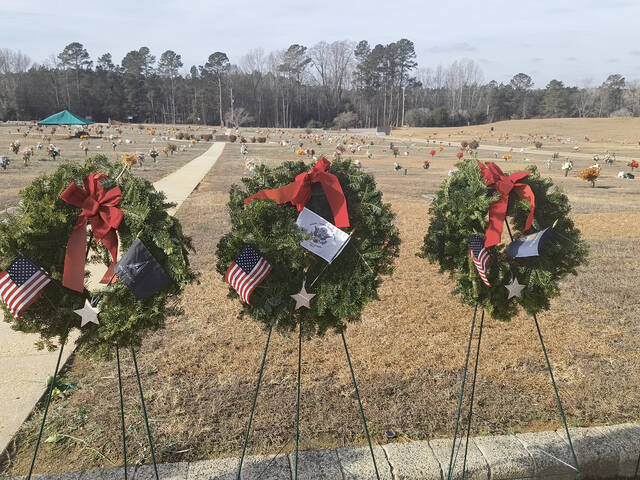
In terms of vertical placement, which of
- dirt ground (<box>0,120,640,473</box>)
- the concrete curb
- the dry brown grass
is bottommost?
dirt ground (<box>0,120,640,473</box>)

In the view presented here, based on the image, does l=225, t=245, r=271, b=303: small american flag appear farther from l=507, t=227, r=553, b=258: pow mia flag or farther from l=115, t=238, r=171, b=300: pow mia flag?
l=507, t=227, r=553, b=258: pow mia flag

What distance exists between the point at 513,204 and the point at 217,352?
3.28 m

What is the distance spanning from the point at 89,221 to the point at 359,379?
9.52ft

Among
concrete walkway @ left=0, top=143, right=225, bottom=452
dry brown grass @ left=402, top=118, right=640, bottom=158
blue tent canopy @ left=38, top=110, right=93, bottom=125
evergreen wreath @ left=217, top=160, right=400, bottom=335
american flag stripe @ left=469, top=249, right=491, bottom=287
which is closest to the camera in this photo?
evergreen wreath @ left=217, top=160, right=400, bottom=335

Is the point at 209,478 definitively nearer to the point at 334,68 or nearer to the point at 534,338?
the point at 534,338

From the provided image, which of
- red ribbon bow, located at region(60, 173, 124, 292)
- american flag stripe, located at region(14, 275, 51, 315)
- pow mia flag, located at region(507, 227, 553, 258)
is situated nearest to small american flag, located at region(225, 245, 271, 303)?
red ribbon bow, located at region(60, 173, 124, 292)

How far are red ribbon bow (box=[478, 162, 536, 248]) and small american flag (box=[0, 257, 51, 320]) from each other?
2.57 meters

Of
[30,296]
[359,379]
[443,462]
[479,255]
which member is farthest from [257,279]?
[359,379]

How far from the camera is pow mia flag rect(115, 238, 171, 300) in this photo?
2.55 m

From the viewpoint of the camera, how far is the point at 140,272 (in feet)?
8.41

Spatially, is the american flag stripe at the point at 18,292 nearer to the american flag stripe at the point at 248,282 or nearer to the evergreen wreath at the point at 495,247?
the american flag stripe at the point at 248,282

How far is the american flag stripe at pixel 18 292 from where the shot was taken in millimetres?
2566

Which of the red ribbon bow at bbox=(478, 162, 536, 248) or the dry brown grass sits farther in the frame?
the dry brown grass

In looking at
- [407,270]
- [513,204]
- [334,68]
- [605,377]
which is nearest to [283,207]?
[513,204]
